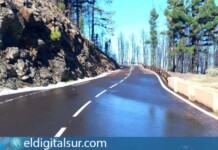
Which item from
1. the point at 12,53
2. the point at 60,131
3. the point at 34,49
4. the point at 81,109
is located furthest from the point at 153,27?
the point at 60,131

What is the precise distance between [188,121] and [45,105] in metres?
6.97

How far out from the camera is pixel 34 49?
34.5 metres

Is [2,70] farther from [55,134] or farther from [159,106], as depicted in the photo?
[55,134]

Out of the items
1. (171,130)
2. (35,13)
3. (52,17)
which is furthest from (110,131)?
(52,17)

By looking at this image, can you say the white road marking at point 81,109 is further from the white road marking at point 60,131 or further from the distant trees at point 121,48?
the distant trees at point 121,48

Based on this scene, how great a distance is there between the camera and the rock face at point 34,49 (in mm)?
29875

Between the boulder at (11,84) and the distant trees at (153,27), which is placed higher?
the distant trees at (153,27)

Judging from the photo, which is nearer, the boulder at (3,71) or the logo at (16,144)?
the logo at (16,144)

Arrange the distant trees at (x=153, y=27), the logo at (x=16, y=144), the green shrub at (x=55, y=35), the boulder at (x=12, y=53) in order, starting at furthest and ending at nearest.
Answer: the distant trees at (x=153, y=27) → the green shrub at (x=55, y=35) → the boulder at (x=12, y=53) → the logo at (x=16, y=144)

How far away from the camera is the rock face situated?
2988cm

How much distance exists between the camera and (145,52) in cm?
17912

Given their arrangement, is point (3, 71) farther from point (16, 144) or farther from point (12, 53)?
point (16, 144)

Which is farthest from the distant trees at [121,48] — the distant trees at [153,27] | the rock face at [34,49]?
the rock face at [34,49]

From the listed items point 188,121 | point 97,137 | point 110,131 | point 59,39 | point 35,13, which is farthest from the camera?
point 59,39
